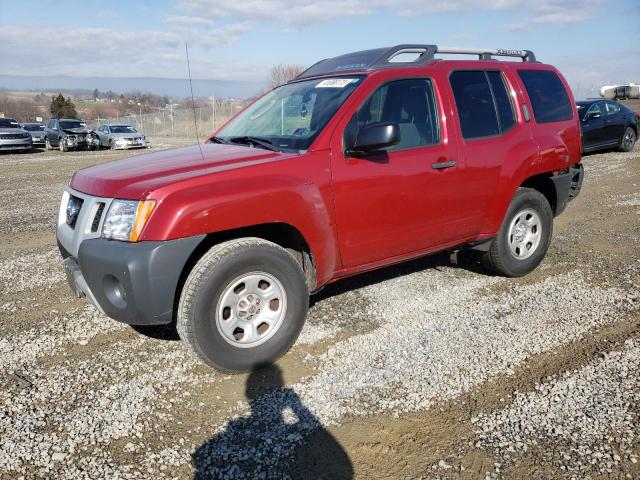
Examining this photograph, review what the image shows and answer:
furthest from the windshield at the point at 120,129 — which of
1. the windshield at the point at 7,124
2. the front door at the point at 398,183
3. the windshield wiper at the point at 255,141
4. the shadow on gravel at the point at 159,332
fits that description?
the front door at the point at 398,183

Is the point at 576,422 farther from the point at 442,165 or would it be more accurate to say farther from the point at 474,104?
the point at 474,104

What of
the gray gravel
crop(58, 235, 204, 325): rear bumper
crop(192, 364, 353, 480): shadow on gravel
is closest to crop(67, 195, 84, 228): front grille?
crop(58, 235, 204, 325): rear bumper

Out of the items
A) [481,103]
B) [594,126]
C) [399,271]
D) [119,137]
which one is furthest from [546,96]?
[119,137]

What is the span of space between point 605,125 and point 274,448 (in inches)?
576

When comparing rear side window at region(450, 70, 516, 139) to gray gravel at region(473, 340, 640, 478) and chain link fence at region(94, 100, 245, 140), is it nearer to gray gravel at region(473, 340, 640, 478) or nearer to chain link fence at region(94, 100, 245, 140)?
gray gravel at region(473, 340, 640, 478)

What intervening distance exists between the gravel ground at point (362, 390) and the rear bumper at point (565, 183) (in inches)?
29.0

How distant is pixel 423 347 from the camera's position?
3.63 meters

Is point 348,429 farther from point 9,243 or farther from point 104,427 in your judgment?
point 9,243

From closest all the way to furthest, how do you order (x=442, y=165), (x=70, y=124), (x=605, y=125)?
(x=442, y=165) → (x=605, y=125) → (x=70, y=124)

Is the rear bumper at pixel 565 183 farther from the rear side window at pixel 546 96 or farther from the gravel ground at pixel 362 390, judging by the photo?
the gravel ground at pixel 362 390

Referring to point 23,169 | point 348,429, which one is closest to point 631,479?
point 348,429

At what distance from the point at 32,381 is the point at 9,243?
4161 mm

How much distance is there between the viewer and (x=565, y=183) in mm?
5141

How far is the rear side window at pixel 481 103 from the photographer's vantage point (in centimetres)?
430
